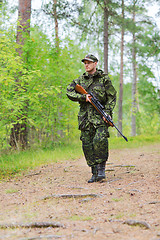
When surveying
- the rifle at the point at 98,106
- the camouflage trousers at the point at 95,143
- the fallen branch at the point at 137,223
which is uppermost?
the rifle at the point at 98,106

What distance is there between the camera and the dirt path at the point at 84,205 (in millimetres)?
2889

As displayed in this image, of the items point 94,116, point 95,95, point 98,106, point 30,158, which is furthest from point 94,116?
point 30,158

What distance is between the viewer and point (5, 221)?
3.42 meters

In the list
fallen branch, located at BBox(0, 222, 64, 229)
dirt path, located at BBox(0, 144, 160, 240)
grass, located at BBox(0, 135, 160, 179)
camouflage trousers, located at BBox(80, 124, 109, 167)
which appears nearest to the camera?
dirt path, located at BBox(0, 144, 160, 240)

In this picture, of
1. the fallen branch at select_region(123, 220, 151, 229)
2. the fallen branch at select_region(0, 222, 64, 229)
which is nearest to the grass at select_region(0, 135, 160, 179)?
the fallen branch at select_region(0, 222, 64, 229)

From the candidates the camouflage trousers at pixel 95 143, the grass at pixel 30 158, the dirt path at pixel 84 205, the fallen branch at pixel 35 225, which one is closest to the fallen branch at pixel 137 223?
the dirt path at pixel 84 205

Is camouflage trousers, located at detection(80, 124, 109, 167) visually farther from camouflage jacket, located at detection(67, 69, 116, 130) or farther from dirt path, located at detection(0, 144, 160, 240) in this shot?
dirt path, located at detection(0, 144, 160, 240)

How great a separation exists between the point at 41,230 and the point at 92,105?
2720 millimetres

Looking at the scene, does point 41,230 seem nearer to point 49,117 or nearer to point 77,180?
point 77,180

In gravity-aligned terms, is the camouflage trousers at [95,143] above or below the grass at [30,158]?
above

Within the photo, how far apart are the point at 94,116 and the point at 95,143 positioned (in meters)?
0.48

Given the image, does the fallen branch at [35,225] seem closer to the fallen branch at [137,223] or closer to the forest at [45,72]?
the fallen branch at [137,223]

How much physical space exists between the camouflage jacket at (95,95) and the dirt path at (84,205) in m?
1.16

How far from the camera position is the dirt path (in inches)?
114
